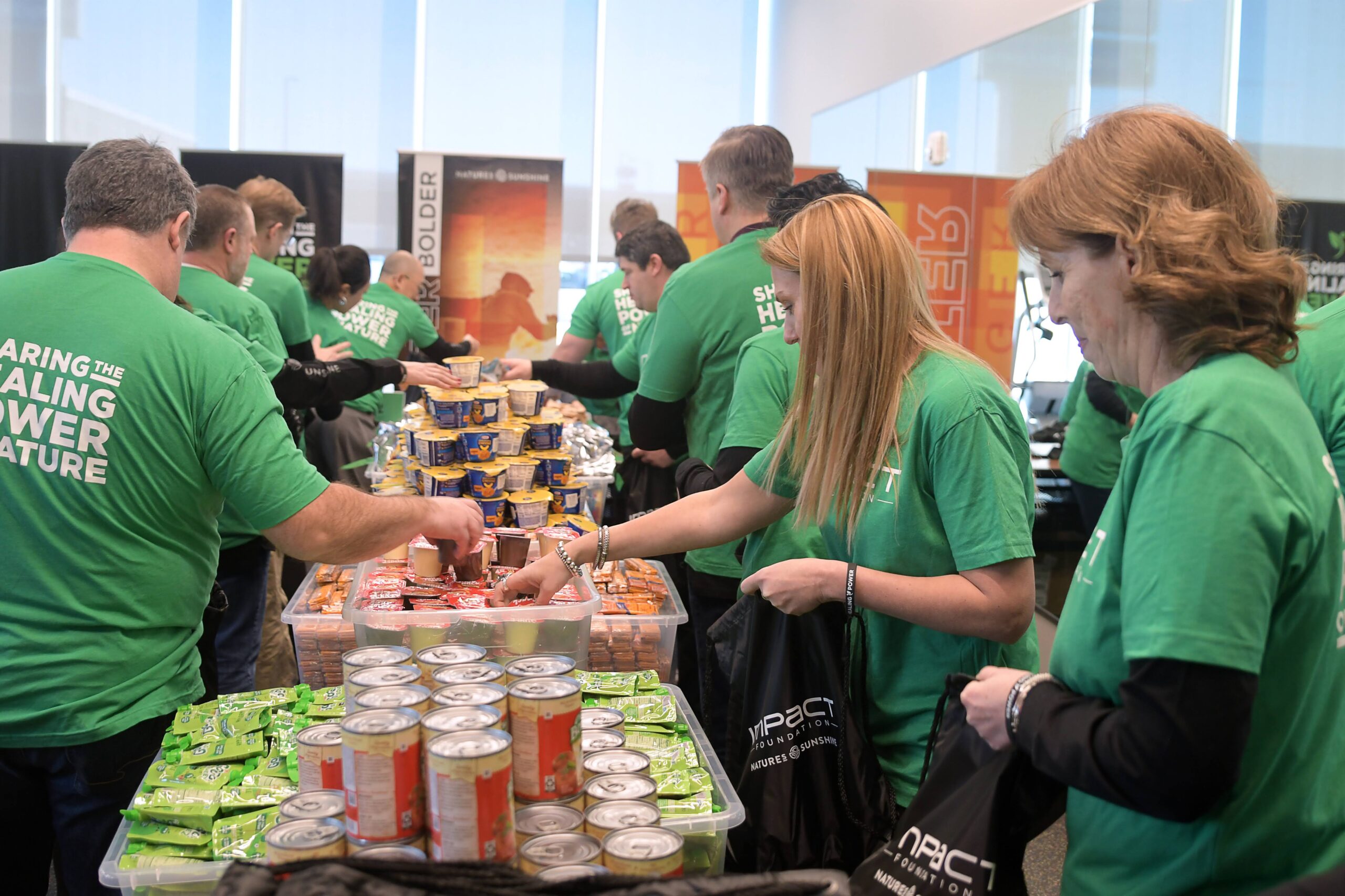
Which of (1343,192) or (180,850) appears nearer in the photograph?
(180,850)

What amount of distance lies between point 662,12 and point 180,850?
997 centimetres

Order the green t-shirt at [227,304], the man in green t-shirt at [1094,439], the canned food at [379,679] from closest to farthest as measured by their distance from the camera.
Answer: the canned food at [379,679] → the green t-shirt at [227,304] → the man in green t-shirt at [1094,439]

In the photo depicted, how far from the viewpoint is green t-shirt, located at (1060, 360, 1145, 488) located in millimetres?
4203

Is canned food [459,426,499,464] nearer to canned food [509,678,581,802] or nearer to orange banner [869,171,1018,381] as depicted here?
canned food [509,678,581,802]

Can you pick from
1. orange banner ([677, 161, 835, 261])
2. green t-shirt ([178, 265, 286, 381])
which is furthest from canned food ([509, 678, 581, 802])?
orange banner ([677, 161, 835, 261])

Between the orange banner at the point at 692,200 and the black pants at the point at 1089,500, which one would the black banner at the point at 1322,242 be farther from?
the orange banner at the point at 692,200

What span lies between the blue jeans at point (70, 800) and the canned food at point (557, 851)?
1.00m

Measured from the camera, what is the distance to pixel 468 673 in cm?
142

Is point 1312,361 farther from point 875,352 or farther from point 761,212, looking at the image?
point 761,212

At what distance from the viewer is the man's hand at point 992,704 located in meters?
1.20

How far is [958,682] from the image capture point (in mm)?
1401

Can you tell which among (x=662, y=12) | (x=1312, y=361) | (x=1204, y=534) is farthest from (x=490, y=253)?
(x=1204, y=534)

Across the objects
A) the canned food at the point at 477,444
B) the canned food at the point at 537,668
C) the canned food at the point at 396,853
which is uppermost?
the canned food at the point at 477,444

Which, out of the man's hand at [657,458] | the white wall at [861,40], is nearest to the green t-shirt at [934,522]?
the man's hand at [657,458]
